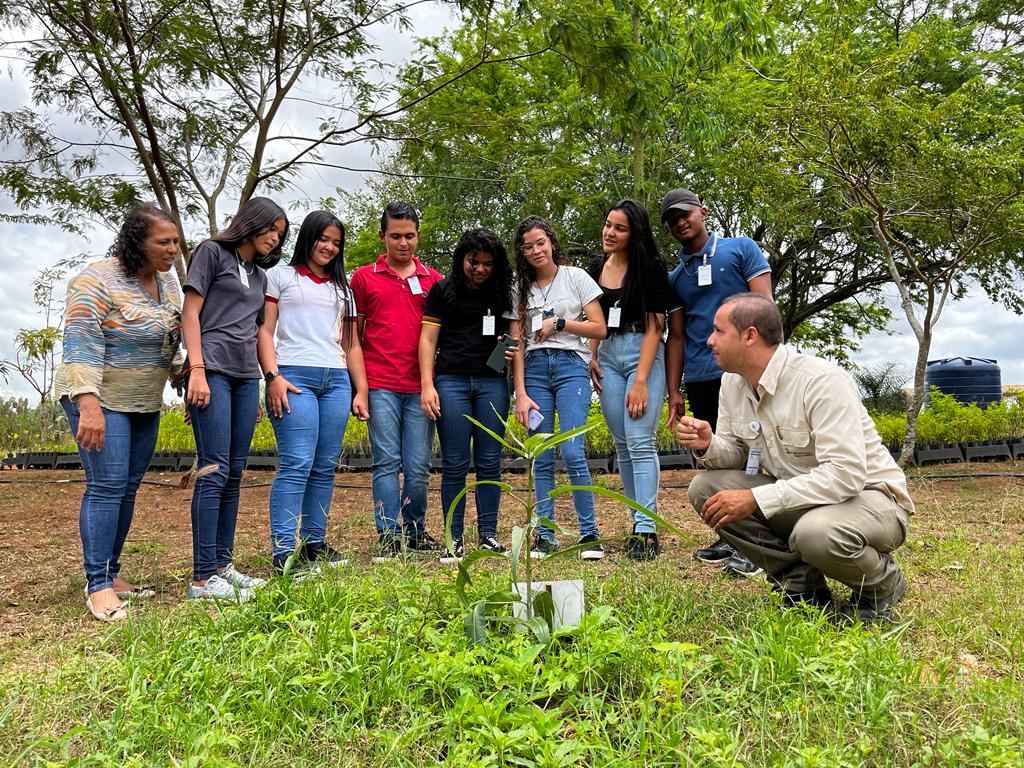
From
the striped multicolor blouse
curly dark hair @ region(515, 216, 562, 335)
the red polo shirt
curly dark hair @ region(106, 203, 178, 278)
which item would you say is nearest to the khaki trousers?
curly dark hair @ region(515, 216, 562, 335)

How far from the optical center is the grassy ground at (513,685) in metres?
1.71

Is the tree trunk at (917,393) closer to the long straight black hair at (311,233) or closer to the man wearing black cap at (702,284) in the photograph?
the man wearing black cap at (702,284)

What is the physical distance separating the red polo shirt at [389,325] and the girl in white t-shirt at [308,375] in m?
0.15

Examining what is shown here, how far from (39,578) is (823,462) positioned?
3.47 m

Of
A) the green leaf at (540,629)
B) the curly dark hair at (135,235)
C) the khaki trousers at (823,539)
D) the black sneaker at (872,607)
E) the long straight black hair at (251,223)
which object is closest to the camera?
the green leaf at (540,629)

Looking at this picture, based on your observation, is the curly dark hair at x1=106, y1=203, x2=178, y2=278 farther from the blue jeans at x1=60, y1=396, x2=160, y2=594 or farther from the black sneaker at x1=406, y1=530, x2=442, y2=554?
the black sneaker at x1=406, y1=530, x2=442, y2=554

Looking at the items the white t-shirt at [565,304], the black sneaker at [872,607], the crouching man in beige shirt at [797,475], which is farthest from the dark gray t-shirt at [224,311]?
the black sneaker at [872,607]

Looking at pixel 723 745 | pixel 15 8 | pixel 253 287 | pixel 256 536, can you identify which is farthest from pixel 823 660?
pixel 15 8

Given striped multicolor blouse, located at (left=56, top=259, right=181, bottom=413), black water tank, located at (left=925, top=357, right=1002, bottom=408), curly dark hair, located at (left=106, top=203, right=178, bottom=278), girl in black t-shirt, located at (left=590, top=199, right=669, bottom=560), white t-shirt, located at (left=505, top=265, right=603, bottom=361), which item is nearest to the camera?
striped multicolor blouse, located at (left=56, top=259, right=181, bottom=413)

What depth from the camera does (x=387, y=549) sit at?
3309mm

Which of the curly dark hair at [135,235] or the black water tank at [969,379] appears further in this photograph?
the black water tank at [969,379]

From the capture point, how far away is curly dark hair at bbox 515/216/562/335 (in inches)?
150

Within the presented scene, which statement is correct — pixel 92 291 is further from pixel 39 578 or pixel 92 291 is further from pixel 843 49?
pixel 843 49

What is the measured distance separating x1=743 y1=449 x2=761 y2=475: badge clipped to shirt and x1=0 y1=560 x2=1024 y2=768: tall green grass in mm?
516
